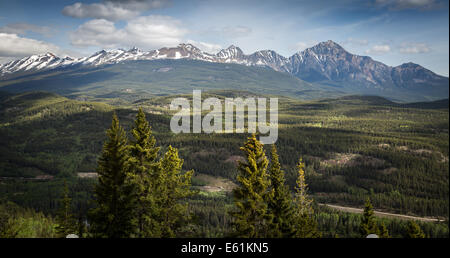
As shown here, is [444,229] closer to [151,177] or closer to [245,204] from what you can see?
[245,204]

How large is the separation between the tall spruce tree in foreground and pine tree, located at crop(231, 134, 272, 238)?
8.25 metres

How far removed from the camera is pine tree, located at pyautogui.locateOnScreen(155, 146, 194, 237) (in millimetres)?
30672

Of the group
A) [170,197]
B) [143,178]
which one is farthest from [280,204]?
[143,178]

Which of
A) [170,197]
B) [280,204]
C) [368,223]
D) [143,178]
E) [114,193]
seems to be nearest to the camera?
[114,193]

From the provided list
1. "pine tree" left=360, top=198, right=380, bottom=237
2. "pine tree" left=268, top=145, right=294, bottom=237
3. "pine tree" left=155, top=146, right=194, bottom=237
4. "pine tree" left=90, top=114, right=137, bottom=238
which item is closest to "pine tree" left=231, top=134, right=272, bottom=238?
"pine tree" left=268, top=145, right=294, bottom=237

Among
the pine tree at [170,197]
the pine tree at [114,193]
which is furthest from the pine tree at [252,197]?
the pine tree at [114,193]

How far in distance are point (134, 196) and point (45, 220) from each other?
94343 mm

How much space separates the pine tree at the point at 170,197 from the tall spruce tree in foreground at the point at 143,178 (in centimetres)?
74

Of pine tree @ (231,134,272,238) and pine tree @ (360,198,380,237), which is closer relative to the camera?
pine tree @ (231,134,272,238)

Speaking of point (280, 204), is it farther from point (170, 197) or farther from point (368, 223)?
point (368, 223)

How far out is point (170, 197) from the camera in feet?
105

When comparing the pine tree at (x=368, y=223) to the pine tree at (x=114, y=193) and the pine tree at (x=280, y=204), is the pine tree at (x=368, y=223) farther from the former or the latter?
the pine tree at (x=114, y=193)

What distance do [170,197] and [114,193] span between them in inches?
229

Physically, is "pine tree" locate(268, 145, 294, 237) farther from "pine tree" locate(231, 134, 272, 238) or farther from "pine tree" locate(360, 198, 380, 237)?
"pine tree" locate(360, 198, 380, 237)
